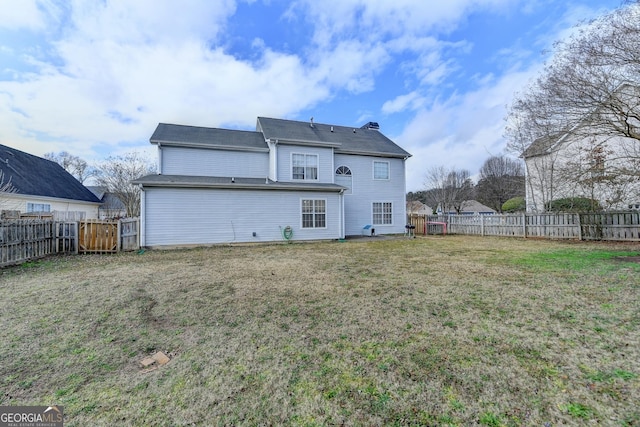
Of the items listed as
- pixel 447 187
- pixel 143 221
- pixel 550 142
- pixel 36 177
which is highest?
pixel 447 187

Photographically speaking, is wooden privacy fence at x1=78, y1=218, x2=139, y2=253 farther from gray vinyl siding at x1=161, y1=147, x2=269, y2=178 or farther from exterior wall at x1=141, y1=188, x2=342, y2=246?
gray vinyl siding at x1=161, y1=147, x2=269, y2=178

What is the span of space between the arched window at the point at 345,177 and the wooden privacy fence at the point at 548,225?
560cm

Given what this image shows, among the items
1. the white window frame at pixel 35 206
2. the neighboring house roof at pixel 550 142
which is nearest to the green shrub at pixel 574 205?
the neighboring house roof at pixel 550 142

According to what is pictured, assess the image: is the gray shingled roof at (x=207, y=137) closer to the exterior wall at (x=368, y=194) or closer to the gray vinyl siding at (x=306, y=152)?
the gray vinyl siding at (x=306, y=152)

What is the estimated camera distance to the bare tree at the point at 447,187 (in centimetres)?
3631

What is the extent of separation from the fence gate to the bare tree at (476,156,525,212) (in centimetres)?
4163

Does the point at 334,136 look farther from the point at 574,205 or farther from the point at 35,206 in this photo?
the point at 35,206

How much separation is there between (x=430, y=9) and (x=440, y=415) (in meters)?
12.1

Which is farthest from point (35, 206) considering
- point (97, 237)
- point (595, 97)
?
point (595, 97)

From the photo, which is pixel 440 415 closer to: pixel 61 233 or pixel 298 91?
pixel 61 233

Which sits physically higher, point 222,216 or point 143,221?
point 222,216

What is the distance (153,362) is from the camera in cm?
263

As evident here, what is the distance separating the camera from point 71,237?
9961 millimetres

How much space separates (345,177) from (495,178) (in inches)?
1312
